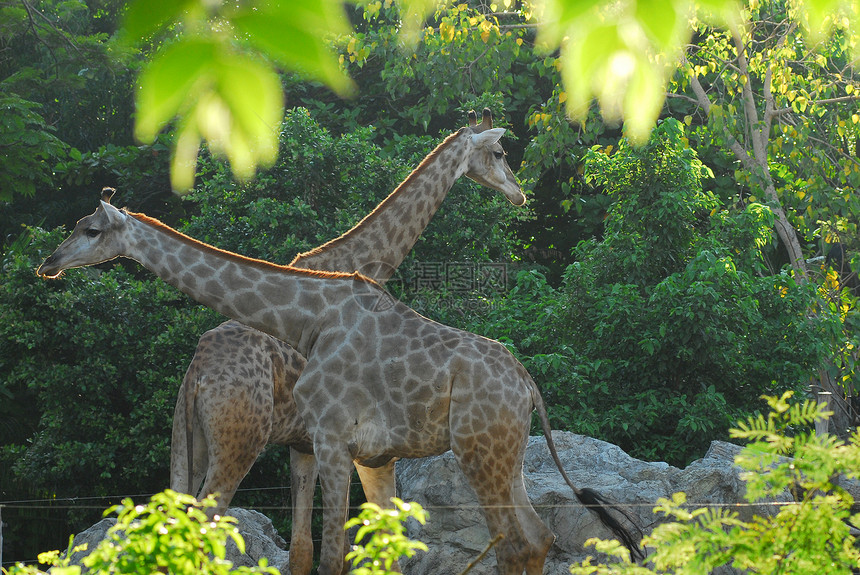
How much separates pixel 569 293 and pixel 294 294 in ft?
14.8

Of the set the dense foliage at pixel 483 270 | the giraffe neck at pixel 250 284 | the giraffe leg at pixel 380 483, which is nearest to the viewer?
the giraffe neck at pixel 250 284

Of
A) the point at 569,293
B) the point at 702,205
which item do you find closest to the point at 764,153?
the point at 702,205

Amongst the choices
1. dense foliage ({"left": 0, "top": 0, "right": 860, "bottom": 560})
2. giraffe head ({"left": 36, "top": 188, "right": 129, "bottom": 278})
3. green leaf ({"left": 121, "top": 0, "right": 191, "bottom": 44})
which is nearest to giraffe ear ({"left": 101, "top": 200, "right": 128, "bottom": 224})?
giraffe head ({"left": 36, "top": 188, "right": 129, "bottom": 278})

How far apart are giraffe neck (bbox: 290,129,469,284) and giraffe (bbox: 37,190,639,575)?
0.88 meters

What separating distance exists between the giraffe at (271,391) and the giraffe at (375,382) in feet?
1.97

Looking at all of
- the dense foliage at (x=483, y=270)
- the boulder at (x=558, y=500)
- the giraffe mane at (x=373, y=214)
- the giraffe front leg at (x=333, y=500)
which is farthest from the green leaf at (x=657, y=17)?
the dense foliage at (x=483, y=270)

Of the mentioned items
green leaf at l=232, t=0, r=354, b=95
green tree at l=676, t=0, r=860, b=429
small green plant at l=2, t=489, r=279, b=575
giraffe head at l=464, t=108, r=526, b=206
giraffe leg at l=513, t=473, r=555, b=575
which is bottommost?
giraffe leg at l=513, t=473, r=555, b=575

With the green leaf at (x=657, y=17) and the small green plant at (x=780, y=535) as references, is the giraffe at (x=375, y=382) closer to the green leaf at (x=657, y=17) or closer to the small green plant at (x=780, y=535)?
the small green plant at (x=780, y=535)

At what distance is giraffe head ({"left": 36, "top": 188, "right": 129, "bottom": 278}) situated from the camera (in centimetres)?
523

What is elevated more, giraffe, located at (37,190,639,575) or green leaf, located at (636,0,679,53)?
green leaf, located at (636,0,679,53)

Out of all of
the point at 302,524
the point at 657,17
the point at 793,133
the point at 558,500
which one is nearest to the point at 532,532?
the point at 558,500

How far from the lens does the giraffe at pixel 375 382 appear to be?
4863 mm

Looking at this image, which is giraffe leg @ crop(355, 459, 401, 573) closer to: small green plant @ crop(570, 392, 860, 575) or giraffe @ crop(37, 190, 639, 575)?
giraffe @ crop(37, 190, 639, 575)

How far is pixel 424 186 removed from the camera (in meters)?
6.47
